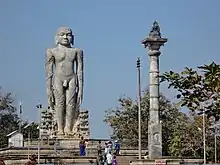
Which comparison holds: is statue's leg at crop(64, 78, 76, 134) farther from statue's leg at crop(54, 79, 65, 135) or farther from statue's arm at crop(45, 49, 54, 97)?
statue's arm at crop(45, 49, 54, 97)

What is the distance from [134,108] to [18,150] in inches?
982

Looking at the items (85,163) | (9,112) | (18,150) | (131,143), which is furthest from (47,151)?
(9,112)

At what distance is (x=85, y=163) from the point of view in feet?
82.4

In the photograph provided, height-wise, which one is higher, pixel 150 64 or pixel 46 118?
pixel 150 64

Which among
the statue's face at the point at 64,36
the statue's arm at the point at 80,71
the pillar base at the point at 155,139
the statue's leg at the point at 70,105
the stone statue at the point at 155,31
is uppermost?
the stone statue at the point at 155,31

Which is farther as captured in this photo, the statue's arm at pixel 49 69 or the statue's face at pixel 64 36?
the statue's arm at pixel 49 69

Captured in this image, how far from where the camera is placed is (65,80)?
32.6 m

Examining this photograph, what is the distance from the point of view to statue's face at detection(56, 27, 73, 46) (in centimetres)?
3234

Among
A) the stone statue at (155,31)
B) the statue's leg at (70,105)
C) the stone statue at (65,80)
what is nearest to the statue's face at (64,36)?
the stone statue at (65,80)

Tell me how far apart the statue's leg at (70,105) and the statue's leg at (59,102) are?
10.1 inches

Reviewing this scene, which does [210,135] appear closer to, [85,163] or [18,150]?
Answer: [18,150]

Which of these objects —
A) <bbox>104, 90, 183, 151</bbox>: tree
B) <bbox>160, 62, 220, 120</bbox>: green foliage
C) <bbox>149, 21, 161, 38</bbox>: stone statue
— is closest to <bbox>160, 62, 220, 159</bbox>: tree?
<bbox>160, 62, 220, 120</bbox>: green foliage

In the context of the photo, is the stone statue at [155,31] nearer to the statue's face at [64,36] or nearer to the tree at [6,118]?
the statue's face at [64,36]

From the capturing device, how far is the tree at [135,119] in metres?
52.5
